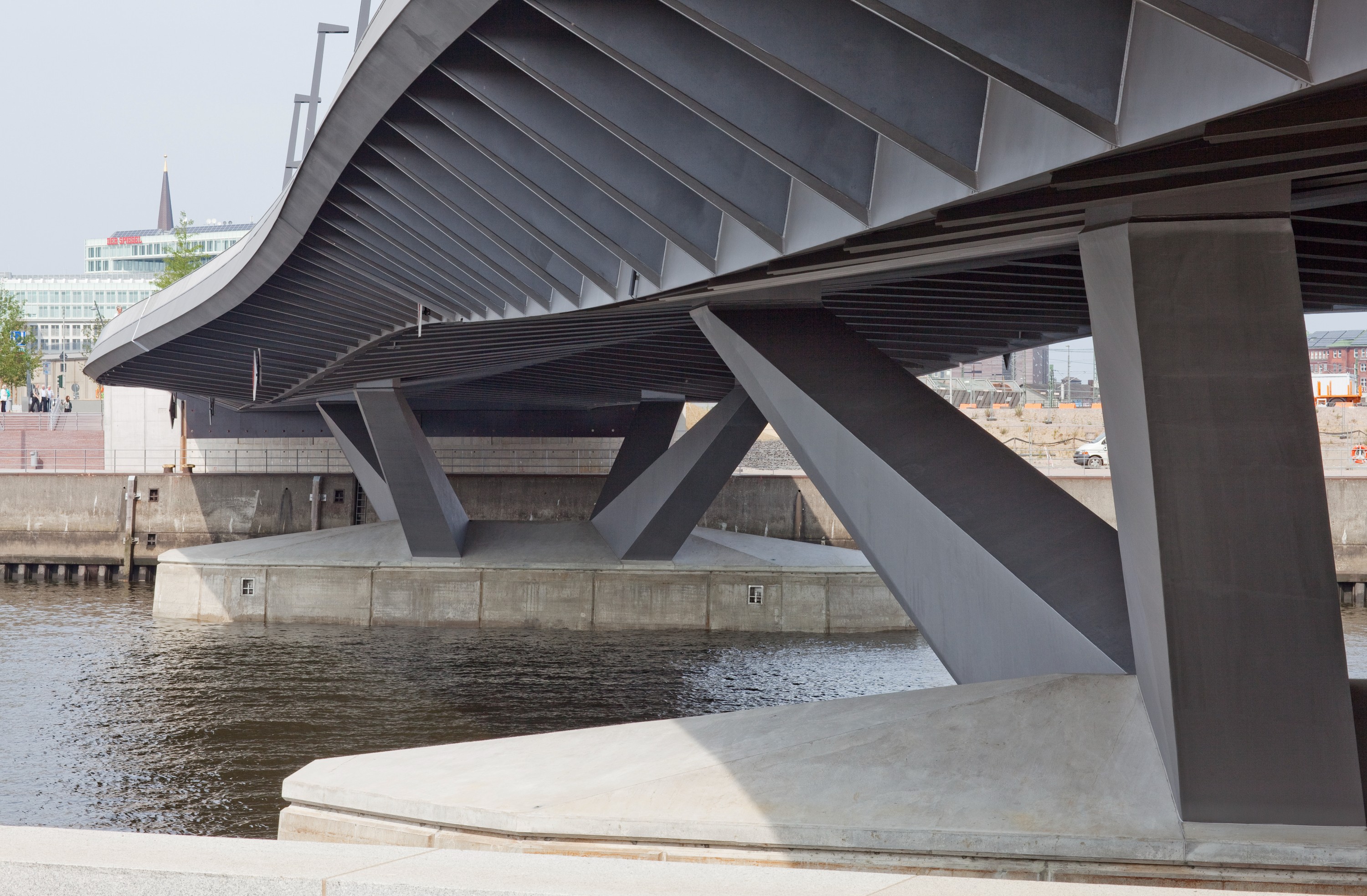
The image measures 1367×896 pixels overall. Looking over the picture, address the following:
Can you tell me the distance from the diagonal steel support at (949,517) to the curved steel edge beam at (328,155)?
4777 mm

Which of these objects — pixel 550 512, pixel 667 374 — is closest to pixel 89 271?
pixel 550 512

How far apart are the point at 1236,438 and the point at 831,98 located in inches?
119

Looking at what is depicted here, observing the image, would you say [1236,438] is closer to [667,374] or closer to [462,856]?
[462,856]

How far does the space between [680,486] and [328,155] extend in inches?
682

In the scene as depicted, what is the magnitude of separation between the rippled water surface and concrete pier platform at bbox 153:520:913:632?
688 mm

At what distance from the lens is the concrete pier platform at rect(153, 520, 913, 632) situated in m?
29.4

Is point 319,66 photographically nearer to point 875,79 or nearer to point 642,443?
point 875,79

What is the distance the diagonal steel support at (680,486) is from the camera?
2523 cm

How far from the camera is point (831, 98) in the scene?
5930mm

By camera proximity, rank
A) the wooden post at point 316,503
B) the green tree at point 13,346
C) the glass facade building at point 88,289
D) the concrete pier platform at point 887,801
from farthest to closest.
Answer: the glass facade building at point 88,289 < the green tree at point 13,346 < the wooden post at point 316,503 < the concrete pier platform at point 887,801

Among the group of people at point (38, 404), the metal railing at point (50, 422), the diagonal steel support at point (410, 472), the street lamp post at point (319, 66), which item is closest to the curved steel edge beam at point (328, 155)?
the street lamp post at point (319, 66)

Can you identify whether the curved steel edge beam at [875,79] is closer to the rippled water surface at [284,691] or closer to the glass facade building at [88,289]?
the rippled water surface at [284,691]

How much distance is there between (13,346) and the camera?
78.7 m

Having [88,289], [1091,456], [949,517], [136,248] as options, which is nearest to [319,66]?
[949,517]
